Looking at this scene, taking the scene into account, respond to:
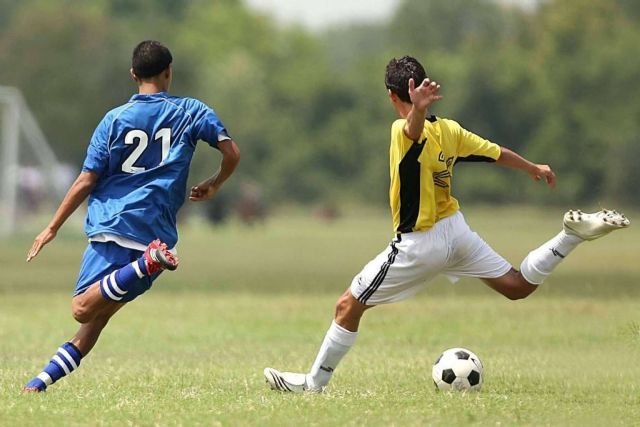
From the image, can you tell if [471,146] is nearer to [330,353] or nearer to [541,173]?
[541,173]

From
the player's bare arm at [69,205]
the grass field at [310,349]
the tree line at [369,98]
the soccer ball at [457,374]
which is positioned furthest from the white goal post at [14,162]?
the soccer ball at [457,374]

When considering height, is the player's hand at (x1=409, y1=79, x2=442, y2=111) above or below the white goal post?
above

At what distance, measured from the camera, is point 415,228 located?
8812 mm

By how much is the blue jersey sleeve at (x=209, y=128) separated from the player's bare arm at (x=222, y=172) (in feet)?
0.18

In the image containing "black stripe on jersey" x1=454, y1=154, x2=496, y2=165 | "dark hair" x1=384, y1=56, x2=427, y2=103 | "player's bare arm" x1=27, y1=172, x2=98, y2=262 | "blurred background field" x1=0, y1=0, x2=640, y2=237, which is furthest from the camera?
"blurred background field" x1=0, y1=0, x2=640, y2=237

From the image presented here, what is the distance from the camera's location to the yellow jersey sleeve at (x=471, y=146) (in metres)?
9.07

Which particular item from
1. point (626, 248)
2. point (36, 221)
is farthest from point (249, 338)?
point (36, 221)

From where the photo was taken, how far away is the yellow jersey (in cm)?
866

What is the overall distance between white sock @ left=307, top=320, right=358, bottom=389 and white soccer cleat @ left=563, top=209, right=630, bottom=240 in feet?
5.31

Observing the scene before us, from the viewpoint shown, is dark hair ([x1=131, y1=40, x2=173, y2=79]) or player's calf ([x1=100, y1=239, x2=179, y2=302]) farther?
dark hair ([x1=131, y1=40, x2=173, y2=79])

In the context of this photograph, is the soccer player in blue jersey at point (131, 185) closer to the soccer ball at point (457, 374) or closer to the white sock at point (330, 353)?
the white sock at point (330, 353)

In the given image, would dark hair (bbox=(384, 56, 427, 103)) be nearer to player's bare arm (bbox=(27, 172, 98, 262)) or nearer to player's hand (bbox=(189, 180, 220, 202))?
player's hand (bbox=(189, 180, 220, 202))

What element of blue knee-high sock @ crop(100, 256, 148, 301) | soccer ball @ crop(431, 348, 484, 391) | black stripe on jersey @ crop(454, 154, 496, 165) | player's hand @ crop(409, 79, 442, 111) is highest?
player's hand @ crop(409, 79, 442, 111)

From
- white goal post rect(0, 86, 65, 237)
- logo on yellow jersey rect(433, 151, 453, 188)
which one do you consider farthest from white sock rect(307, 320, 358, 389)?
white goal post rect(0, 86, 65, 237)
